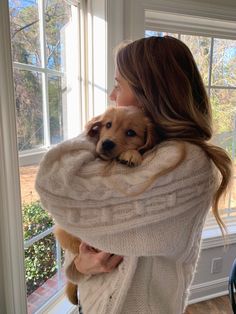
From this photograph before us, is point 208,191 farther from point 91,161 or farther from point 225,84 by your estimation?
point 225,84

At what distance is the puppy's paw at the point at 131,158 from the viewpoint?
0.68 metres

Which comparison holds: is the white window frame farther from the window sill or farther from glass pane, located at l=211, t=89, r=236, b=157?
glass pane, located at l=211, t=89, r=236, b=157

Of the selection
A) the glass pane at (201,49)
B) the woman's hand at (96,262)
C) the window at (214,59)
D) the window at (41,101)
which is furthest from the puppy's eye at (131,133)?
the glass pane at (201,49)

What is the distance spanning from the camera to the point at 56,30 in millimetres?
1358

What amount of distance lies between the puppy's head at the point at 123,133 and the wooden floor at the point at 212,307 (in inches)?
69.9

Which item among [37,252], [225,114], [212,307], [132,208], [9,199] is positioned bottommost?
[212,307]

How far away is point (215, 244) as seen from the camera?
206 centimetres

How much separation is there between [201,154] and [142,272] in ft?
1.09

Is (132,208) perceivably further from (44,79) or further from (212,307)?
(212,307)

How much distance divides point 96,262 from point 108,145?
0.31 metres

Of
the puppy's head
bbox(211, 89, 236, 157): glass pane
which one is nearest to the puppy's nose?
the puppy's head

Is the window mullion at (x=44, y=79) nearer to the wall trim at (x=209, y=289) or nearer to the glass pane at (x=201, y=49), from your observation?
the glass pane at (x=201, y=49)

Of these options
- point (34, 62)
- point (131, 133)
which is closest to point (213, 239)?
point (131, 133)

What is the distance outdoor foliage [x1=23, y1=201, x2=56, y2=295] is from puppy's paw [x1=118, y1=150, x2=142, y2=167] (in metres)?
0.68
